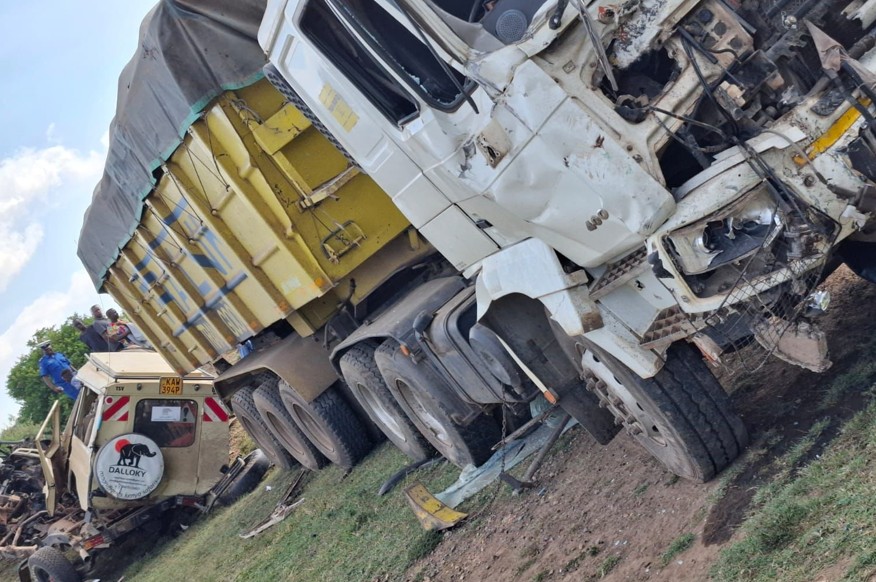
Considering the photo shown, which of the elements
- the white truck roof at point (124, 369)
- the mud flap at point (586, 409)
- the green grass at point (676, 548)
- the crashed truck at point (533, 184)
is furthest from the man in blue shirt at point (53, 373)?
the green grass at point (676, 548)

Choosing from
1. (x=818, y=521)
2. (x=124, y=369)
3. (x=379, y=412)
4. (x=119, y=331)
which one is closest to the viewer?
(x=818, y=521)

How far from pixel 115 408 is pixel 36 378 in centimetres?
1425

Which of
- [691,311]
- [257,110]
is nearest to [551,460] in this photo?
[691,311]

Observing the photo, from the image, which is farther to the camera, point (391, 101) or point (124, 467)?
point (124, 467)

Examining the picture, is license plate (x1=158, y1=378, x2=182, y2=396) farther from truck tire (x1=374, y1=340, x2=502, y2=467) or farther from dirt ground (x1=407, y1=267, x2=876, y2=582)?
dirt ground (x1=407, y1=267, x2=876, y2=582)

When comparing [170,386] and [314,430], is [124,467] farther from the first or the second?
[314,430]

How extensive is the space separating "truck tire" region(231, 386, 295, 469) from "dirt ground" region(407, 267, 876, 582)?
5.00m

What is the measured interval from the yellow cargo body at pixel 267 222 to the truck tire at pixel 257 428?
1.83 metres

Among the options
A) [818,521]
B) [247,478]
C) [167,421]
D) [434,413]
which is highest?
[167,421]

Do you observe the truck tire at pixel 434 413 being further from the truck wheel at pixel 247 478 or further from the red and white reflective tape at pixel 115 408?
the truck wheel at pixel 247 478

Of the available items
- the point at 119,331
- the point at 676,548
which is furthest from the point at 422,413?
the point at 119,331

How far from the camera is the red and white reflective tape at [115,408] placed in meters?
11.3

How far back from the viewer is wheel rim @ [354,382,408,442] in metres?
8.84

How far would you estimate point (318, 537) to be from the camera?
338 inches
